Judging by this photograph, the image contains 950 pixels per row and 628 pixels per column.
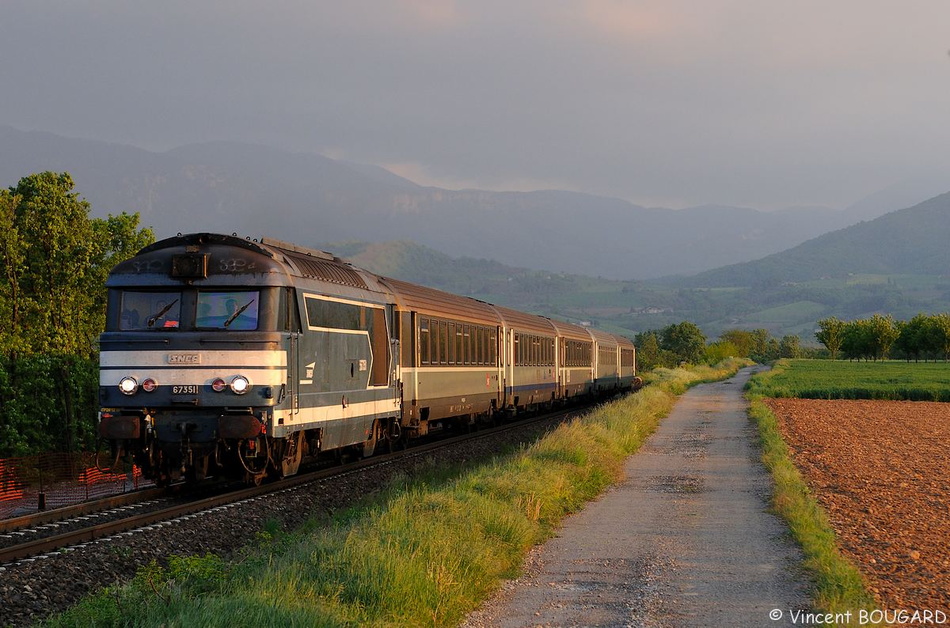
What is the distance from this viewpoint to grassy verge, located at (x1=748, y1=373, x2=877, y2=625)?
7.94 m

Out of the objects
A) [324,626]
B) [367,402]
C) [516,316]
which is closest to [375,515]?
[324,626]

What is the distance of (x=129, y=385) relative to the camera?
14.0 metres

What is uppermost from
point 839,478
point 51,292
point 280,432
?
point 51,292

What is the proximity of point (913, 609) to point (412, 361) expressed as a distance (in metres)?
14.1

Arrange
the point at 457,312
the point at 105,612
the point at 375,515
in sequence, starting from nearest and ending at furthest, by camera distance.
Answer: the point at 105,612
the point at 375,515
the point at 457,312

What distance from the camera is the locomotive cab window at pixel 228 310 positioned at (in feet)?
46.1

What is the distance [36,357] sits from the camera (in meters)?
20.7

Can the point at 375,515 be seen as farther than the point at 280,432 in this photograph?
No

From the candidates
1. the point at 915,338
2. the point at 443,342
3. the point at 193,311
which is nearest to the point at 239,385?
the point at 193,311

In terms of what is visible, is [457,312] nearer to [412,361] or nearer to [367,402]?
[412,361]

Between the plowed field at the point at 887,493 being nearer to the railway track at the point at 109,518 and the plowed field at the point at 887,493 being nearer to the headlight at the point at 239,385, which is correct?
the headlight at the point at 239,385

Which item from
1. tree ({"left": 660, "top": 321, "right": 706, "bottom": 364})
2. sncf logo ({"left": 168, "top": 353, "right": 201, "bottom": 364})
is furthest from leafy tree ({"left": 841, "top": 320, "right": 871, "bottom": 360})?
sncf logo ({"left": 168, "top": 353, "right": 201, "bottom": 364})

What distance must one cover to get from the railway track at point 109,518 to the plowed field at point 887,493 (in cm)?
850

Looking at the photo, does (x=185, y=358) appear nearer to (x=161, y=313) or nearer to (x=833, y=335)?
(x=161, y=313)
